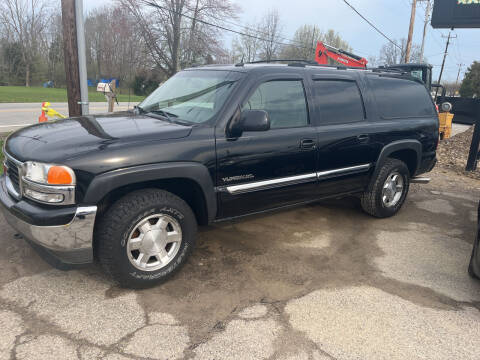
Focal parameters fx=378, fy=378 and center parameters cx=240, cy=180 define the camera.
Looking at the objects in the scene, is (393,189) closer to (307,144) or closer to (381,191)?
(381,191)

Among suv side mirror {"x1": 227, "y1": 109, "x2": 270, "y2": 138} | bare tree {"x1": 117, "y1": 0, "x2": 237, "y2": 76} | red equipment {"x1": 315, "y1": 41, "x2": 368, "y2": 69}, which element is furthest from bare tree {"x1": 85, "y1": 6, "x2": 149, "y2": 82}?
suv side mirror {"x1": 227, "y1": 109, "x2": 270, "y2": 138}

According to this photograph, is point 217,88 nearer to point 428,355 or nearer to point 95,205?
point 95,205

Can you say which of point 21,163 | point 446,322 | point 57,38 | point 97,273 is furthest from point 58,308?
point 57,38

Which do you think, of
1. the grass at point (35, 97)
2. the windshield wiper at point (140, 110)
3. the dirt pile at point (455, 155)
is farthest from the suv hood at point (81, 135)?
the grass at point (35, 97)

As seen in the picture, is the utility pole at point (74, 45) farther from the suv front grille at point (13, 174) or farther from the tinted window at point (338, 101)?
the tinted window at point (338, 101)

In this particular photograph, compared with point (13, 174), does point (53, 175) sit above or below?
above

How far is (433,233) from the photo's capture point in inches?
187

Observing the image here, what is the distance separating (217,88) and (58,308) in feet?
7.54

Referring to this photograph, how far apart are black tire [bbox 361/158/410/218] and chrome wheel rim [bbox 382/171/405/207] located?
3 cm

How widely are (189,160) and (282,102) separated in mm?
1219

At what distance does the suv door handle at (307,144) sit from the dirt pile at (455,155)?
609 cm

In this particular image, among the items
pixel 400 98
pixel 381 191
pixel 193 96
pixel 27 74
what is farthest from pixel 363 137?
pixel 27 74

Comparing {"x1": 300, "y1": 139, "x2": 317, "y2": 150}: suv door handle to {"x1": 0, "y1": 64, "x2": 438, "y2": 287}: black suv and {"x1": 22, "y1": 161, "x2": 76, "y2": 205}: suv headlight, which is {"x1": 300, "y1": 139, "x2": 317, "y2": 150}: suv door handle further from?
{"x1": 22, "y1": 161, "x2": 76, "y2": 205}: suv headlight

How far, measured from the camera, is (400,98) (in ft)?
16.3
